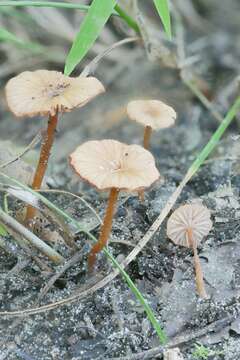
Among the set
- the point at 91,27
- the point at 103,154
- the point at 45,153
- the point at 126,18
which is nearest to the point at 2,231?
the point at 45,153

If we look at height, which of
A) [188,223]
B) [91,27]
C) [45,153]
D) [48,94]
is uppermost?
[91,27]

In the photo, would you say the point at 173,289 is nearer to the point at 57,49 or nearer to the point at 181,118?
the point at 181,118

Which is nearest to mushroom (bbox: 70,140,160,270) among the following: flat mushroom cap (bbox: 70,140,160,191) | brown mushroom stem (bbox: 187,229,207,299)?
flat mushroom cap (bbox: 70,140,160,191)

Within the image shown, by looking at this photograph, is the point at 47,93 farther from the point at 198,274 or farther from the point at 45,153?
the point at 198,274

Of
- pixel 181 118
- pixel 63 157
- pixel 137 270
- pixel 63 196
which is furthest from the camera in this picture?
pixel 181 118

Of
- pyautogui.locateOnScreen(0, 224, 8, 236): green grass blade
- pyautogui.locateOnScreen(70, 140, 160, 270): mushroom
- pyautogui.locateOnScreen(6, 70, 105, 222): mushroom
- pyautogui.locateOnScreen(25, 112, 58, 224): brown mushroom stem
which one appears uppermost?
pyautogui.locateOnScreen(6, 70, 105, 222): mushroom

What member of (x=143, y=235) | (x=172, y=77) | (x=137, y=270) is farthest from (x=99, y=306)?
(x=172, y=77)

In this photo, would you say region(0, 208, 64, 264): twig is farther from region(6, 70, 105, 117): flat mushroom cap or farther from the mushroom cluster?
region(6, 70, 105, 117): flat mushroom cap
